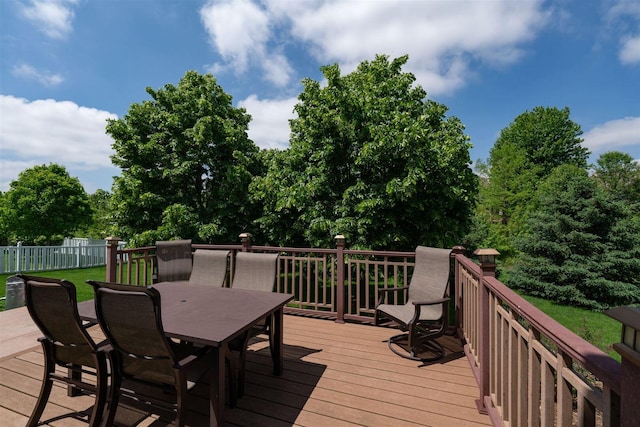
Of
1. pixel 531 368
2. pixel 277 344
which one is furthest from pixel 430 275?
pixel 531 368

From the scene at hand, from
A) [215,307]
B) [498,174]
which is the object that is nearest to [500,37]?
[215,307]

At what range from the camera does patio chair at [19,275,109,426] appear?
1962mm

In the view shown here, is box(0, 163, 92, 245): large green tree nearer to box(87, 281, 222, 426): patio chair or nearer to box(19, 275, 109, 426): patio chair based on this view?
box(19, 275, 109, 426): patio chair

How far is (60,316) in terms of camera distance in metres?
2.00

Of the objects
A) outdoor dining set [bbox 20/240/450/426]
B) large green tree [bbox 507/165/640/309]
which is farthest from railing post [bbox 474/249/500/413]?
large green tree [bbox 507/165/640/309]

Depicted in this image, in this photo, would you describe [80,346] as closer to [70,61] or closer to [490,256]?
[490,256]

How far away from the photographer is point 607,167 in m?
25.8

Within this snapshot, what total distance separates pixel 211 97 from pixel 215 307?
8.88 m

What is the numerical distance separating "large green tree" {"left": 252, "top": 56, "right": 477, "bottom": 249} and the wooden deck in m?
3.23

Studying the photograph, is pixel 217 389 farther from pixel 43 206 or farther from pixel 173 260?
pixel 43 206

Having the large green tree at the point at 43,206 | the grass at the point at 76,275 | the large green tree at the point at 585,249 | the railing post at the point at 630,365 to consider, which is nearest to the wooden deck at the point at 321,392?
the railing post at the point at 630,365

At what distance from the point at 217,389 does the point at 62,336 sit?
116 centimetres

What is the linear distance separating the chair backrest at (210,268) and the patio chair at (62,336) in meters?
1.83

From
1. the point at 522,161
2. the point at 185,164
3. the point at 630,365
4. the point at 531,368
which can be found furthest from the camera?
the point at 522,161
